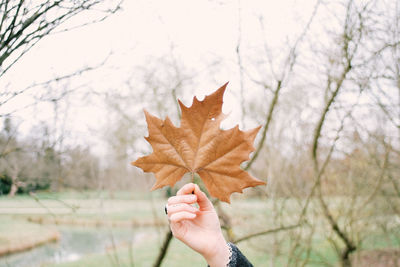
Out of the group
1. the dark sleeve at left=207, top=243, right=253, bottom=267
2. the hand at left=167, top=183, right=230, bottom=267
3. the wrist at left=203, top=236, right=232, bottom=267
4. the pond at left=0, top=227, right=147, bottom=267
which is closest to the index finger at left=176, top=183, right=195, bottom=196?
the hand at left=167, top=183, right=230, bottom=267

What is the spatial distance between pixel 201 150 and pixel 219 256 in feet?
1.46

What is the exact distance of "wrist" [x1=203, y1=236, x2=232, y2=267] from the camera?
1.21 meters

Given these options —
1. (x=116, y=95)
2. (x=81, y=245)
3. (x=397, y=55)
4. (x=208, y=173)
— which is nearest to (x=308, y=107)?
(x=397, y=55)

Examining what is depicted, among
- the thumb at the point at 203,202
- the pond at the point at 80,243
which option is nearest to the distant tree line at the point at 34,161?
the thumb at the point at 203,202

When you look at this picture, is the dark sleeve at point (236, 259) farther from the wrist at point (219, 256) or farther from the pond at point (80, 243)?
the pond at point (80, 243)

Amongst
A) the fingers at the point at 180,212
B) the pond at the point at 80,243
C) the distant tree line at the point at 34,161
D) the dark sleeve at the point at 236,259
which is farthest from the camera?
the pond at the point at 80,243

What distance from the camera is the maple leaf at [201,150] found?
3.40ft

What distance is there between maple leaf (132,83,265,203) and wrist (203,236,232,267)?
0.24 m

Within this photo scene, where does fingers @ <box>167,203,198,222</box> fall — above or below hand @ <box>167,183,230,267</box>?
above

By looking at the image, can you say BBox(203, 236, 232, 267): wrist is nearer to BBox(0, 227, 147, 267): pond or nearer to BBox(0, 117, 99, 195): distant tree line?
BBox(0, 117, 99, 195): distant tree line

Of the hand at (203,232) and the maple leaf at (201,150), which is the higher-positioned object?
the maple leaf at (201,150)

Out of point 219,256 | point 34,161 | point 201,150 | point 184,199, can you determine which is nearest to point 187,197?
point 184,199

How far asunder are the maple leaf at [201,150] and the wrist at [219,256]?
9.4 inches

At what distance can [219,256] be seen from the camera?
4.02ft
